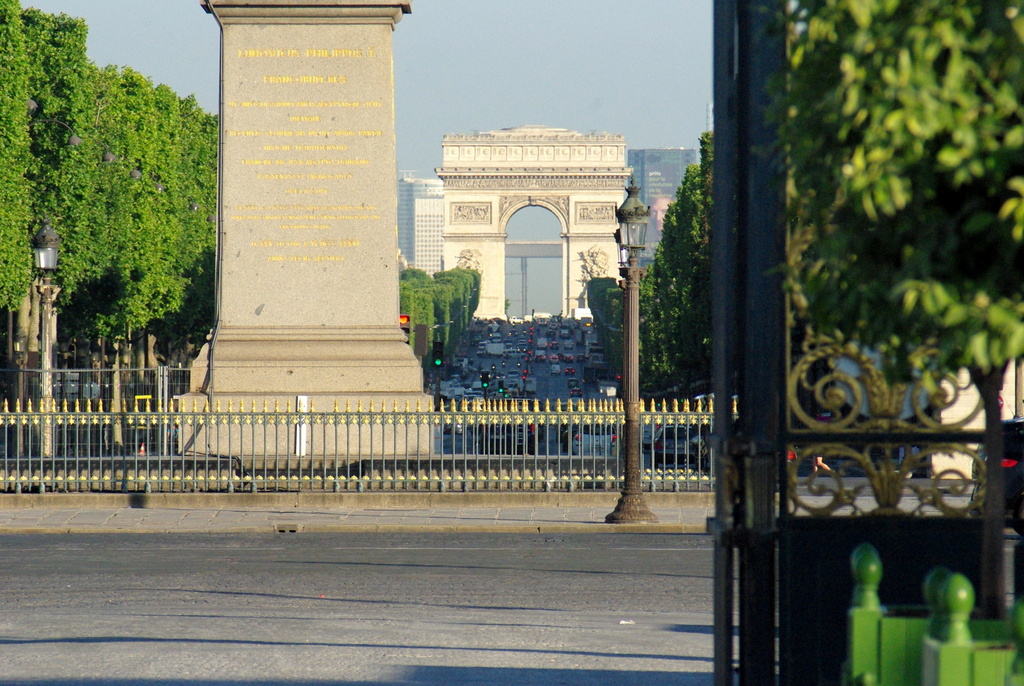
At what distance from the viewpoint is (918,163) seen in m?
3.52

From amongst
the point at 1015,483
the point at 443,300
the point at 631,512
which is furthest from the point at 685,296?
the point at 443,300

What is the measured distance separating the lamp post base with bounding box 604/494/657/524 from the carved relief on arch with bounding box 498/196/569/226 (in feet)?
439

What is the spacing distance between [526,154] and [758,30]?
150894 mm

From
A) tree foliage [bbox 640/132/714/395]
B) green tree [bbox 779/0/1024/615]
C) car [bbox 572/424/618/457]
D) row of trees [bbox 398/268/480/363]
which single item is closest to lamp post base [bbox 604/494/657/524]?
car [bbox 572/424/618/457]

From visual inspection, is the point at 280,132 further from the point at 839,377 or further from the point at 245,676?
the point at 839,377

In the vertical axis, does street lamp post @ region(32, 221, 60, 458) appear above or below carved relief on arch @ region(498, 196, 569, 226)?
below

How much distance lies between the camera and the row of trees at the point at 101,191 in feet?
109

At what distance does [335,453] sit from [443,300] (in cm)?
9342

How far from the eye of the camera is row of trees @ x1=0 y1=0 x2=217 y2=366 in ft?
109

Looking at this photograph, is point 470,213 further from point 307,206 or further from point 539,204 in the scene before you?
point 307,206

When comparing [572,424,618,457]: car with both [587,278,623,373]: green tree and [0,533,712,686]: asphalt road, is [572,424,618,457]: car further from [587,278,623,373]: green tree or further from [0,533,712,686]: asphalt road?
[587,278,623,373]: green tree

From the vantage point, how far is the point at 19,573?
13.7 meters

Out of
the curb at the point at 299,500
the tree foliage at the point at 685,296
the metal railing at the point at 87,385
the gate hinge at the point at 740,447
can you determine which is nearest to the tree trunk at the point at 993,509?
the gate hinge at the point at 740,447

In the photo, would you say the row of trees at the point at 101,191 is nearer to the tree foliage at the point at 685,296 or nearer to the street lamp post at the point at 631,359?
the tree foliage at the point at 685,296
